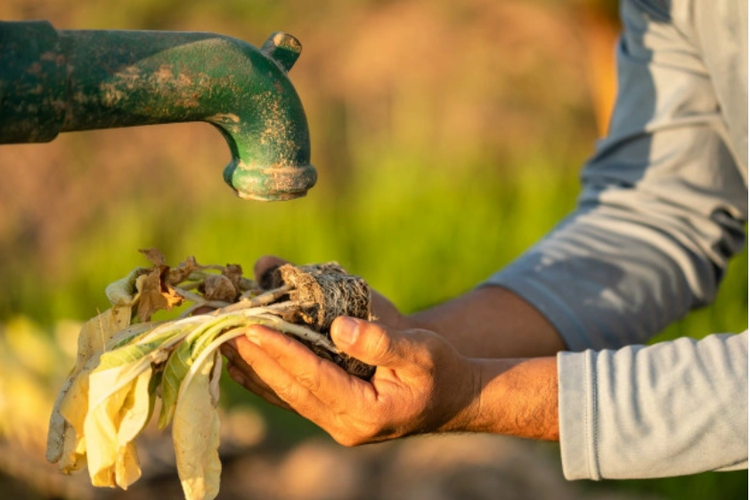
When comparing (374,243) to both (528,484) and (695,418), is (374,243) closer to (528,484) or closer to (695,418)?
(528,484)

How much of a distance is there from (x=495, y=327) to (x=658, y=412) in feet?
1.69

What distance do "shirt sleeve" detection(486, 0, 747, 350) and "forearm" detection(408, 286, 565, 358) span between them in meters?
0.03

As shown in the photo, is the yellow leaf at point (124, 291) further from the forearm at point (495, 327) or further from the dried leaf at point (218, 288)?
the forearm at point (495, 327)

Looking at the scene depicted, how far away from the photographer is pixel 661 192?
2184 millimetres

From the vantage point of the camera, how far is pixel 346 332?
5.08ft

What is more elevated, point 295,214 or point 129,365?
point 129,365

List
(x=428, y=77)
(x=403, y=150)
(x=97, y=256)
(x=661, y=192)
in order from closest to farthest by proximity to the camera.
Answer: (x=661, y=192) → (x=97, y=256) → (x=403, y=150) → (x=428, y=77)

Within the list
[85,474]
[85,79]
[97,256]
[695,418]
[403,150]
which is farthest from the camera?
[403,150]

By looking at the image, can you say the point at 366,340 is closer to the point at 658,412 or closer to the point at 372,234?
the point at 658,412

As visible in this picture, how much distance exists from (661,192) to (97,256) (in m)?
2.49

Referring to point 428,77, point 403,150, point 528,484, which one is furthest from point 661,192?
point 428,77

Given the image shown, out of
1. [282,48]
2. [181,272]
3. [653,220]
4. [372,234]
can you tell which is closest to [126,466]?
[181,272]

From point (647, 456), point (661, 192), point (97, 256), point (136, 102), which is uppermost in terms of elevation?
point (136, 102)

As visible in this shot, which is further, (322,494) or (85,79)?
(322,494)
